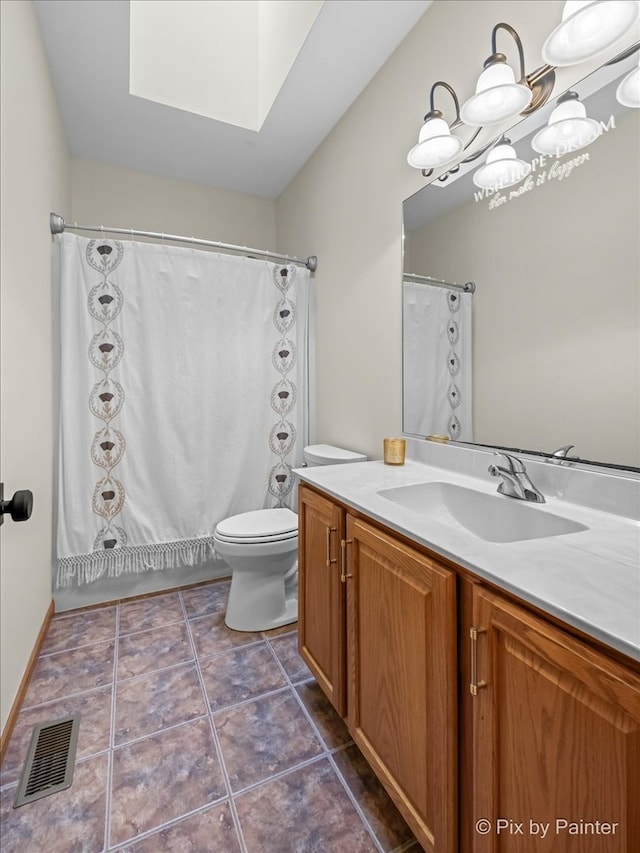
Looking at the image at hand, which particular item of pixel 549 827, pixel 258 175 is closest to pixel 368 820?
pixel 549 827

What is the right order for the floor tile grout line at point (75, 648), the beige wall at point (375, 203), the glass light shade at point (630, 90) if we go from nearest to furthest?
1. the glass light shade at point (630, 90)
2. the beige wall at point (375, 203)
3. the floor tile grout line at point (75, 648)

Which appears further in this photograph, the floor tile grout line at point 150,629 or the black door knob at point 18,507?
the floor tile grout line at point 150,629

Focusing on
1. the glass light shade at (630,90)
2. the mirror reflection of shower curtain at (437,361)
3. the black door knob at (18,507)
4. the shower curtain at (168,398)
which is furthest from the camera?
the shower curtain at (168,398)

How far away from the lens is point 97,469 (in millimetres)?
2045

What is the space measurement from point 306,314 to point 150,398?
106 cm

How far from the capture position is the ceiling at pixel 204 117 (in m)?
1.61

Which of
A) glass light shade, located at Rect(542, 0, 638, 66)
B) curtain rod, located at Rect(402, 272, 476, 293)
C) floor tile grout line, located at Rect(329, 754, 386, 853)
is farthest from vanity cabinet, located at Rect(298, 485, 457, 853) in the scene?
glass light shade, located at Rect(542, 0, 638, 66)

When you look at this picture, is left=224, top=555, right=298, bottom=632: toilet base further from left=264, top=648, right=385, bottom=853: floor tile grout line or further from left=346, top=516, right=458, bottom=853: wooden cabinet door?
left=346, top=516, right=458, bottom=853: wooden cabinet door

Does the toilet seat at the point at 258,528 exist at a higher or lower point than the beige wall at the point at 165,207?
lower

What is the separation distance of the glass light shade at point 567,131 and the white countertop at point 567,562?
96 centimetres

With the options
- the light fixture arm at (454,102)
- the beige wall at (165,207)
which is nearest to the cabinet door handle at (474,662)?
the light fixture arm at (454,102)

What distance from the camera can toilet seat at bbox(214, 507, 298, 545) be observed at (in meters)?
1.82

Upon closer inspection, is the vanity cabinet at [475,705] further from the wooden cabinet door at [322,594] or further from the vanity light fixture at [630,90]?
the vanity light fixture at [630,90]

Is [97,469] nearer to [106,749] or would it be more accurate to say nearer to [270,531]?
[270,531]
